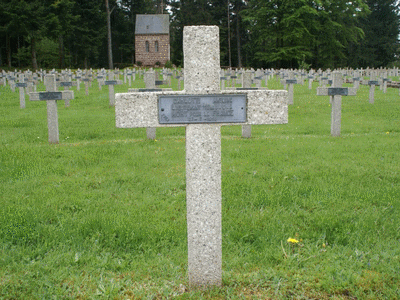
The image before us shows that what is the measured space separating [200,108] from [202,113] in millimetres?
39

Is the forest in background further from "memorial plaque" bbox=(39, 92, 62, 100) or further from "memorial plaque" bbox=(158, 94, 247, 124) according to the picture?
"memorial plaque" bbox=(158, 94, 247, 124)

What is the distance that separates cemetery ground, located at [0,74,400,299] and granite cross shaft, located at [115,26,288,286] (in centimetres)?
60

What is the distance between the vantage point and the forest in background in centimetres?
3841

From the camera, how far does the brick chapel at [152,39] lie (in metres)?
53.6

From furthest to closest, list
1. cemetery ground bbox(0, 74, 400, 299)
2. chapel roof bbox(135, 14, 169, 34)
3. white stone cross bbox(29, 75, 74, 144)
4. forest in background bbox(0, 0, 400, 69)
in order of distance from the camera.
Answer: chapel roof bbox(135, 14, 169, 34), forest in background bbox(0, 0, 400, 69), white stone cross bbox(29, 75, 74, 144), cemetery ground bbox(0, 74, 400, 299)

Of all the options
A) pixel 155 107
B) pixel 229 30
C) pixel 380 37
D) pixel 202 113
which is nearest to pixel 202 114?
pixel 202 113

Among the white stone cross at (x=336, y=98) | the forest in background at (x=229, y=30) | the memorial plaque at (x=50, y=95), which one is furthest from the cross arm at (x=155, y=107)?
the forest in background at (x=229, y=30)

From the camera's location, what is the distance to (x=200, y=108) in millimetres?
2871

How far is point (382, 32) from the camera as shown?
57.3 metres

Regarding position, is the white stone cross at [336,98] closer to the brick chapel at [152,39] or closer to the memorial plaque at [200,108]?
the memorial plaque at [200,108]

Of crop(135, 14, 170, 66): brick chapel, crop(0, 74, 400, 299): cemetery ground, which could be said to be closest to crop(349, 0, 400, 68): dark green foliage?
crop(135, 14, 170, 66): brick chapel

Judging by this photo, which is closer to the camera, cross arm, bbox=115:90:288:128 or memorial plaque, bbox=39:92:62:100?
cross arm, bbox=115:90:288:128

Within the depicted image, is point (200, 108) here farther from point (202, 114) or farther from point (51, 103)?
point (51, 103)

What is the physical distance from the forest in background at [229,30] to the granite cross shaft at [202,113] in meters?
35.6
